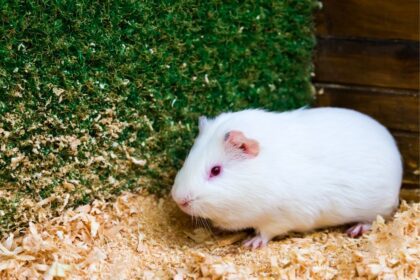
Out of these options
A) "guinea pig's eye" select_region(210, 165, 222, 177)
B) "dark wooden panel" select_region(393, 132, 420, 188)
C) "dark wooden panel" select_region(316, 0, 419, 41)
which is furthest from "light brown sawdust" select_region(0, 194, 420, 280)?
"dark wooden panel" select_region(316, 0, 419, 41)

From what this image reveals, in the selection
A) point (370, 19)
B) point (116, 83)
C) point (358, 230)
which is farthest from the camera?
→ point (370, 19)

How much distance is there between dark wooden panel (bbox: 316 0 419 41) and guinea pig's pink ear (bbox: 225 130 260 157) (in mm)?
1230

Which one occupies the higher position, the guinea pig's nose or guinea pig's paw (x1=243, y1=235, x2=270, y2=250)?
the guinea pig's nose

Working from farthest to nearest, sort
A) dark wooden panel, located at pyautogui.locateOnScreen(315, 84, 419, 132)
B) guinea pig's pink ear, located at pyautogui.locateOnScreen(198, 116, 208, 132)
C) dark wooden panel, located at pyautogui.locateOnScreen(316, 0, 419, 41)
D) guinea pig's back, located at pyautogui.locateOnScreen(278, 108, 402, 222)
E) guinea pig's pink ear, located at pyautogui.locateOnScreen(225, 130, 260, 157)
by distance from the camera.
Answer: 1. dark wooden panel, located at pyautogui.locateOnScreen(315, 84, 419, 132)
2. dark wooden panel, located at pyautogui.locateOnScreen(316, 0, 419, 41)
3. guinea pig's pink ear, located at pyautogui.locateOnScreen(198, 116, 208, 132)
4. guinea pig's back, located at pyautogui.locateOnScreen(278, 108, 402, 222)
5. guinea pig's pink ear, located at pyautogui.locateOnScreen(225, 130, 260, 157)

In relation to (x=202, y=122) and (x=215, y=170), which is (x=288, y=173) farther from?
(x=202, y=122)

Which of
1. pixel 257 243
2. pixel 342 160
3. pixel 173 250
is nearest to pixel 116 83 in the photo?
pixel 173 250

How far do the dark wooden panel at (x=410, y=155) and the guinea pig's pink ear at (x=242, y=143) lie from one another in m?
1.30

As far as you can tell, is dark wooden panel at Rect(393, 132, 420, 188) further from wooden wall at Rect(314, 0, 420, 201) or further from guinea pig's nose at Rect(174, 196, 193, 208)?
guinea pig's nose at Rect(174, 196, 193, 208)

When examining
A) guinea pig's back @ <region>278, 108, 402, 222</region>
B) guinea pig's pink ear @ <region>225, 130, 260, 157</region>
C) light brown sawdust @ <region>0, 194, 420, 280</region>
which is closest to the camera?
light brown sawdust @ <region>0, 194, 420, 280</region>

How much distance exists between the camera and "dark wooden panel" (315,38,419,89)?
3929 mm

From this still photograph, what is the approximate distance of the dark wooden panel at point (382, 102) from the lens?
13.2ft

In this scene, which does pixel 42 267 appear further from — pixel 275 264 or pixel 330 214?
pixel 330 214

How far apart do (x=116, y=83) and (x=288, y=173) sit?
1.02 meters

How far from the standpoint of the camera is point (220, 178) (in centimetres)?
326
